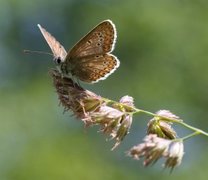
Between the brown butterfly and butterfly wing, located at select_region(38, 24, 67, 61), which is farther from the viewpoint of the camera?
butterfly wing, located at select_region(38, 24, 67, 61)

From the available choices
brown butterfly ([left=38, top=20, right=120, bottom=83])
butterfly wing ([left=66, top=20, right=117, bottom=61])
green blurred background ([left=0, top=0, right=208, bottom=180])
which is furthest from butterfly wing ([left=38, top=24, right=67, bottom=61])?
green blurred background ([left=0, top=0, right=208, bottom=180])

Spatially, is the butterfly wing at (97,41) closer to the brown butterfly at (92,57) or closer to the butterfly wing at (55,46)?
the brown butterfly at (92,57)

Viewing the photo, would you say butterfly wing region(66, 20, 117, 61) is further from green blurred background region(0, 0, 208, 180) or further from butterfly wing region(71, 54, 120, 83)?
green blurred background region(0, 0, 208, 180)

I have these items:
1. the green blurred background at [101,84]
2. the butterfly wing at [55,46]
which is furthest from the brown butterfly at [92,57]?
the green blurred background at [101,84]

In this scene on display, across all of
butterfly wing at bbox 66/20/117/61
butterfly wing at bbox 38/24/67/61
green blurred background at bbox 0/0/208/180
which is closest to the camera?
butterfly wing at bbox 66/20/117/61

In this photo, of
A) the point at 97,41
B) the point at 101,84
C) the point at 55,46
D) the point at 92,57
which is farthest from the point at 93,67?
the point at 101,84

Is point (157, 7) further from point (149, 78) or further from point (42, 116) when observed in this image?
point (42, 116)

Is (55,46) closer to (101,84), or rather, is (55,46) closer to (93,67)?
(93,67)
